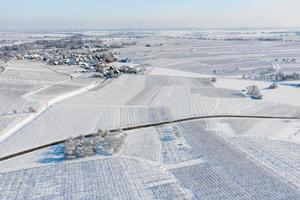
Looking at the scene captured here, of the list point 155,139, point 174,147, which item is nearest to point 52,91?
point 155,139

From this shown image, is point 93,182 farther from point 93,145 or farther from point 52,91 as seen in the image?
point 52,91

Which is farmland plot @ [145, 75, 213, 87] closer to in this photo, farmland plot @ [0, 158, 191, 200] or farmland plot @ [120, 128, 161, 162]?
farmland plot @ [120, 128, 161, 162]

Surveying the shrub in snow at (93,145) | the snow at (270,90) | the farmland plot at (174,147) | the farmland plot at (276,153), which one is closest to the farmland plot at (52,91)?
the shrub in snow at (93,145)

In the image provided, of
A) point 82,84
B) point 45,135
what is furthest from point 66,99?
point 45,135

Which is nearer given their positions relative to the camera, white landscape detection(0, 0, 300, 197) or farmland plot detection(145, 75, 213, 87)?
white landscape detection(0, 0, 300, 197)

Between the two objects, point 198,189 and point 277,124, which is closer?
point 198,189

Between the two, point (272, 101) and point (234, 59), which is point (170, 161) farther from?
point (234, 59)

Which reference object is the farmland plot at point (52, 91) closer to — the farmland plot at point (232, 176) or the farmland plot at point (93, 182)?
the farmland plot at point (93, 182)

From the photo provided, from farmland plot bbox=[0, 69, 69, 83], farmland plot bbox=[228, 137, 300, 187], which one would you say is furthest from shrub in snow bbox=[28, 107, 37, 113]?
farmland plot bbox=[228, 137, 300, 187]
